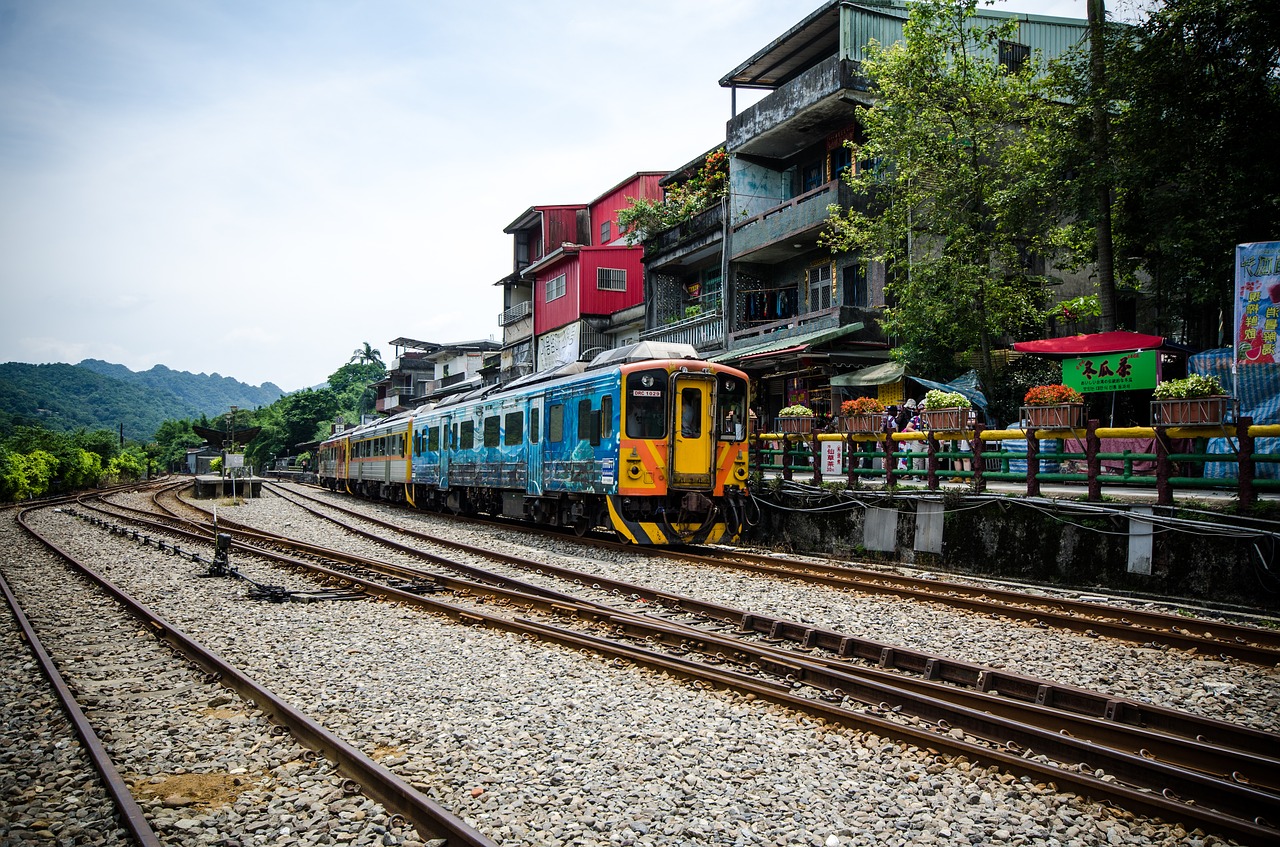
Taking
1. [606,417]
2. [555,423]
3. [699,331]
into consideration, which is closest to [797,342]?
[699,331]

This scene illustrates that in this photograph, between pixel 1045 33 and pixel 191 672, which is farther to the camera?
pixel 1045 33

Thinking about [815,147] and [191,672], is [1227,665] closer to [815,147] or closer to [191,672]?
[191,672]

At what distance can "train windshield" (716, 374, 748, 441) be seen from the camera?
43.0 feet

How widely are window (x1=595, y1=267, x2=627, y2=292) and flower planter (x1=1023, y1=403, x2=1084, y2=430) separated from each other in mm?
23948

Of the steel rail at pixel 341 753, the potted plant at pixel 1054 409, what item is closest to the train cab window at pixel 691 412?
the potted plant at pixel 1054 409

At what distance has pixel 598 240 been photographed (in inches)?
1427

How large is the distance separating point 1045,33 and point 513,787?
24.9m

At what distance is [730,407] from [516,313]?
28497 mm

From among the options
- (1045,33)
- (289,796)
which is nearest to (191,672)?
(289,796)

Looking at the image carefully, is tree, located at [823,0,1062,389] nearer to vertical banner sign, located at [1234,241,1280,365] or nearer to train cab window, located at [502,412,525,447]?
vertical banner sign, located at [1234,241,1280,365]

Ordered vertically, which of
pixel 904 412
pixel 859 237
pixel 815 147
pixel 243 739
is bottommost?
pixel 243 739

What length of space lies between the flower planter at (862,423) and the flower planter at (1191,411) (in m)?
4.15

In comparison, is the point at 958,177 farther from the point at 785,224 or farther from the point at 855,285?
the point at 785,224

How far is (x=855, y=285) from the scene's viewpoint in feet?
69.2
